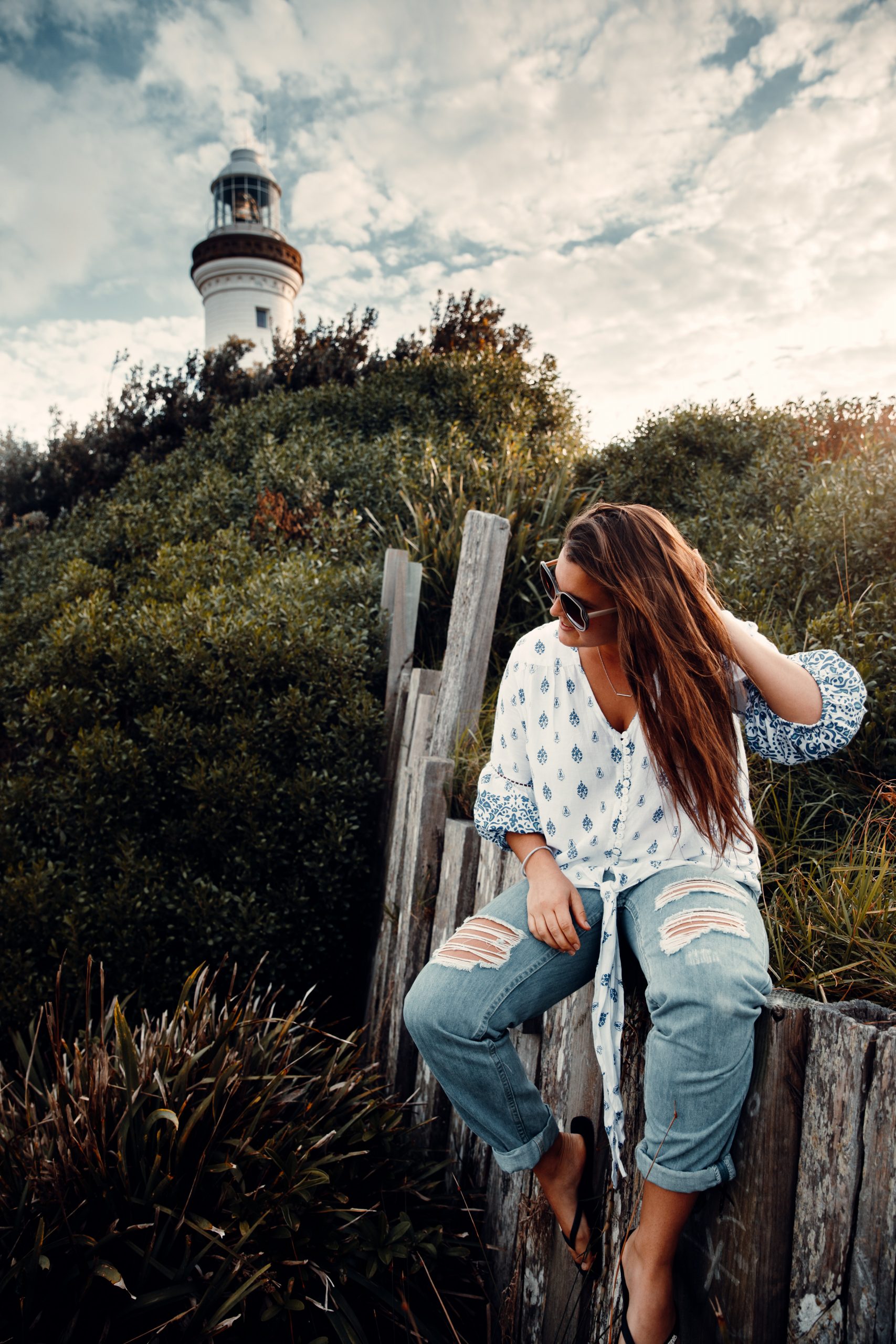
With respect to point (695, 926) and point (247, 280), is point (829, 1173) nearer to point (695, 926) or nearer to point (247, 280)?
point (695, 926)

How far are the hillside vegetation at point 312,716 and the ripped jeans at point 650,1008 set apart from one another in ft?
1.10

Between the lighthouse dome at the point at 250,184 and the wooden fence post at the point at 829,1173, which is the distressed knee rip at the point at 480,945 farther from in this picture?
the lighthouse dome at the point at 250,184

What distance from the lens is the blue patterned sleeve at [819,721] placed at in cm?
161

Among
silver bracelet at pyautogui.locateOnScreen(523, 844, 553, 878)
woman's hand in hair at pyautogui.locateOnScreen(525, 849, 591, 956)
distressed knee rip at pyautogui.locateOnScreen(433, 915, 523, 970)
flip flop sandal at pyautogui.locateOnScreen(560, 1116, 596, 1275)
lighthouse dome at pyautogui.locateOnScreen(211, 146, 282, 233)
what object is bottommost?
flip flop sandal at pyautogui.locateOnScreen(560, 1116, 596, 1275)

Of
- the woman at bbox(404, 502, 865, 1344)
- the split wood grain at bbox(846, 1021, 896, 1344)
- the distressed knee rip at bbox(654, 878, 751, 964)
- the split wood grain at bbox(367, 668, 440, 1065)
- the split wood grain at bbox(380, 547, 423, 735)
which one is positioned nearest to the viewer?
the split wood grain at bbox(846, 1021, 896, 1344)

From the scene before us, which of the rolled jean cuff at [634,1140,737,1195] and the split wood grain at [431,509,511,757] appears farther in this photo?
the split wood grain at [431,509,511,757]

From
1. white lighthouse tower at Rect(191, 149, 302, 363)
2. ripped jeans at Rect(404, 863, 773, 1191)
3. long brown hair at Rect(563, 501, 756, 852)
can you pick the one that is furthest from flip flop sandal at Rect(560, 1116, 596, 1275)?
white lighthouse tower at Rect(191, 149, 302, 363)

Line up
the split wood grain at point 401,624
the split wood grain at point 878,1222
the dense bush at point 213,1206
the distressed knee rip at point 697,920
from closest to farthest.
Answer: the split wood grain at point 878,1222, the distressed knee rip at point 697,920, the dense bush at point 213,1206, the split wood grain at point 401,624

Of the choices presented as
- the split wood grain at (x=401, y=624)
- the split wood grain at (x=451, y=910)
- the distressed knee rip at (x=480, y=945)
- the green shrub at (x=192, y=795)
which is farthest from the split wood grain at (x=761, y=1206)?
the split wood grain at (x=401, y=624)

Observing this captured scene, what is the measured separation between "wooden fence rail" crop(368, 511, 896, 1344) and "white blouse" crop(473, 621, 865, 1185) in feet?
0.48

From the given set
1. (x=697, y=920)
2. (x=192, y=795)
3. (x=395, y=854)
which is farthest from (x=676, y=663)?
(x=192, y=795)

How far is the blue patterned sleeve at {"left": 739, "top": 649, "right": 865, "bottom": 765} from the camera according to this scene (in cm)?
161

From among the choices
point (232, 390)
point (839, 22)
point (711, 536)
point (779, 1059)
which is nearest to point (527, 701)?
point (779, 1059)

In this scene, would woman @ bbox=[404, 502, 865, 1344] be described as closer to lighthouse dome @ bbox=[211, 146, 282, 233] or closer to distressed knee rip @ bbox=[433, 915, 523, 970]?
distressed knee rip @ bbox=[433, 915, 523, 970]
